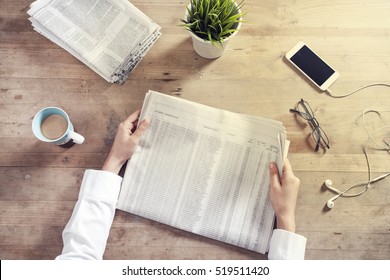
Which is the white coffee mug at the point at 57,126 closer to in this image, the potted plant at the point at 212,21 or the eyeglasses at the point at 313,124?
the potted plant at the point at 212,21

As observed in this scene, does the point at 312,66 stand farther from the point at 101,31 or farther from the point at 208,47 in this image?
the point at 101,31

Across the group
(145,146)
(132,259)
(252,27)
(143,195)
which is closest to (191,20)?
(252,27)

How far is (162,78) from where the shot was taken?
83 cm

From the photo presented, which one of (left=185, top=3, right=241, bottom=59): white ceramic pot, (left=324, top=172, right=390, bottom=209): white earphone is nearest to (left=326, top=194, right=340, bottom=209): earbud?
(left=324, top=172, right=390, bottom=209): white earphone

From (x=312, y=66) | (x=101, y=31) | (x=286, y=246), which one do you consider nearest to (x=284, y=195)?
(x=286, y=246)

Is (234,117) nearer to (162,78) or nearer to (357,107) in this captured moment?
(162,78)

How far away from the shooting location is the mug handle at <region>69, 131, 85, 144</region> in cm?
75

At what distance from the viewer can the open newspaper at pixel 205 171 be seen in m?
0.76

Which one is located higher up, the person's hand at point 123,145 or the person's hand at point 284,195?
the person's hand at point 123,145

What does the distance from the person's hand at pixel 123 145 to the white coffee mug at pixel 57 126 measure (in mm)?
82

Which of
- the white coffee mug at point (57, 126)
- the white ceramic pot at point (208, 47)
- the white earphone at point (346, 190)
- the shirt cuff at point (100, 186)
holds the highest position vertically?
the white ceramic pot at point (208, 47)

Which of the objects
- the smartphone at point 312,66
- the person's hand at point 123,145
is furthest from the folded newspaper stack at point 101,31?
the smartphone at point 312,66

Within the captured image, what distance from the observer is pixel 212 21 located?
2.29 ft

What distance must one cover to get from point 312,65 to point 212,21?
297 millimetres
